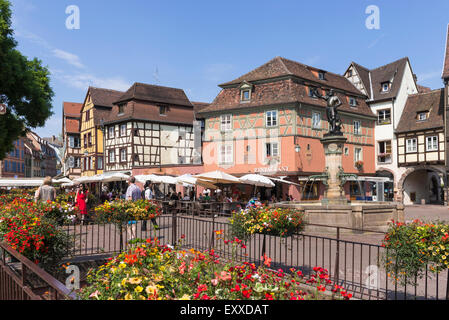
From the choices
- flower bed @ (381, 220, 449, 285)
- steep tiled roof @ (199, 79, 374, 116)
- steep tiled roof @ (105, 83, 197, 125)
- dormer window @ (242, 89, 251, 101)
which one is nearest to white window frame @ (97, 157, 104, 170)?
steep tiled roof @ (105, 83, 197, 125)

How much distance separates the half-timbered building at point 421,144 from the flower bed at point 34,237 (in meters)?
33.8

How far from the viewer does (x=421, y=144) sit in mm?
35500

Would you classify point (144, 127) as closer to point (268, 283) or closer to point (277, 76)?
point (277, 76)

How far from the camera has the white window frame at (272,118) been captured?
31484 mm

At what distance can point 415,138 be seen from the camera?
3609cm

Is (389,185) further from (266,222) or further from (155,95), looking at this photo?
(266,222)

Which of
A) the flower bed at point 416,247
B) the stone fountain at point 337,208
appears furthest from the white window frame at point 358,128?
the flower bed at point 416,247

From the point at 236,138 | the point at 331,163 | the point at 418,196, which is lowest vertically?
the point at 418,196

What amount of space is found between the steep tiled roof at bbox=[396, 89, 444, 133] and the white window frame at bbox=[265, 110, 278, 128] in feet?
45.7

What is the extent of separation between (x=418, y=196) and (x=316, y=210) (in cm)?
2942

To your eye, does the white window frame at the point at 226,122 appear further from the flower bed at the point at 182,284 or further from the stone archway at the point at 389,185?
the flower bed at the point at 182,284

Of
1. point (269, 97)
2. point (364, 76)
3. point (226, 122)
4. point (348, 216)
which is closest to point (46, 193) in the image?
point (348, 216)
